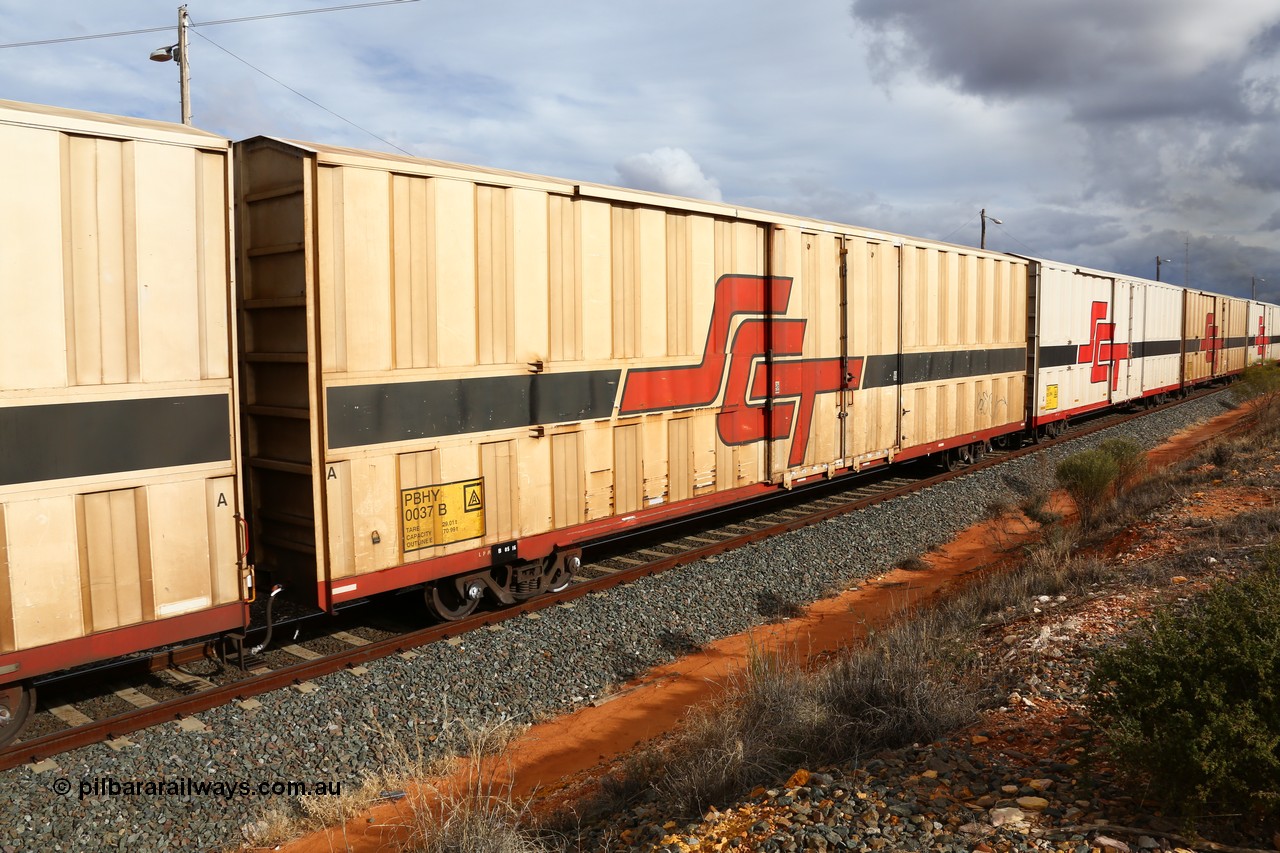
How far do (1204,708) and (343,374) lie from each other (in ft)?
19.6

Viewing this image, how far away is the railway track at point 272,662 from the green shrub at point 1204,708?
552 centimetres

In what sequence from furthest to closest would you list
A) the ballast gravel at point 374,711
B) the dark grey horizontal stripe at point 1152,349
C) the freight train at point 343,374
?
1. the dark grey horizontal stripe at point 1152,349
2. the freight train at point 343,374
3. the ballast gravel at point 374,711

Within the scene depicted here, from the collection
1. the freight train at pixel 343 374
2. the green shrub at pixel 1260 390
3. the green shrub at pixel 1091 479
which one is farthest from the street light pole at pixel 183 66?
the green shrub at pixel 1260 390

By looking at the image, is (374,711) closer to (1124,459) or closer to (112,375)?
(112,375)

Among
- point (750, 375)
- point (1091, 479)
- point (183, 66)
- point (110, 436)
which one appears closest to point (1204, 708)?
point (110, 436)

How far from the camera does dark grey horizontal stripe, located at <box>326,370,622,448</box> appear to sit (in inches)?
275

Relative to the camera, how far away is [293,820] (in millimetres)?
5297

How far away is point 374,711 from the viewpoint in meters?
6.54

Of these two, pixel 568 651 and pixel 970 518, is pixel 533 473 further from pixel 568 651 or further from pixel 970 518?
pixel 970 518

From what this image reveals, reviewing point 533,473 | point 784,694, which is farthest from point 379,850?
point 533,473

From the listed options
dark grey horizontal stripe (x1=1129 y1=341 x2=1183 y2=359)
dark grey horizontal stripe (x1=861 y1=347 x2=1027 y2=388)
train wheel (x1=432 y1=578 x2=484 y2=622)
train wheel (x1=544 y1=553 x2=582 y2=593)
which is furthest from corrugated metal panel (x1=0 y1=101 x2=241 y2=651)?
dark grey horizontal stripe (x1=1129 y1=341 x2=1183 y2=359)

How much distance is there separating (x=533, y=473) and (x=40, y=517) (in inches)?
159

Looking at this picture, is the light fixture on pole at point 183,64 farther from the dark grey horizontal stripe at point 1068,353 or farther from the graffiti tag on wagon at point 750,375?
the dark grey horizontal stripe at point 1068,353

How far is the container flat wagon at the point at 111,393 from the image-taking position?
5.41m
